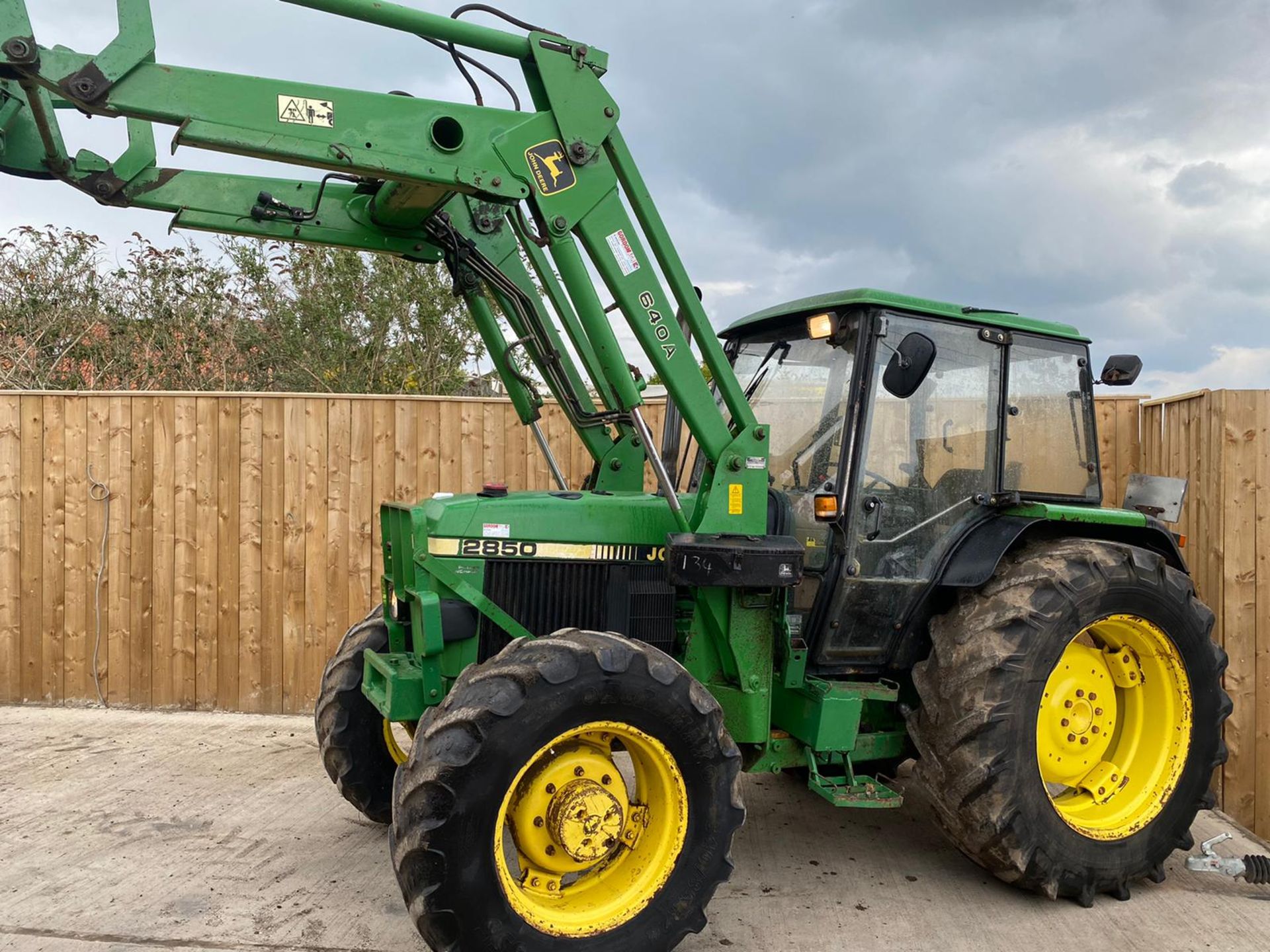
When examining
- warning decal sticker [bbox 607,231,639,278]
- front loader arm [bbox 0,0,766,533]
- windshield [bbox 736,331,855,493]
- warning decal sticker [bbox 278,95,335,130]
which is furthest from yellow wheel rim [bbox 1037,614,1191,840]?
warning decal sticker [bbox 278,95,335,130]

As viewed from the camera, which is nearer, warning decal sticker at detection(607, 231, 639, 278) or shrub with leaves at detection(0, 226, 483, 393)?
warning decal sticker at detection(607, 231, 639, 278)

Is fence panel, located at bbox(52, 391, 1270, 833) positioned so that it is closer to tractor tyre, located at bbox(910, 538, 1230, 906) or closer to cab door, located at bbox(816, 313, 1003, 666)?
cab door, located at bbox(816, 313, 1003, 666)

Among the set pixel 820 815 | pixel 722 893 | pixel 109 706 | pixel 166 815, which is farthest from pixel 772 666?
pixel 109 706

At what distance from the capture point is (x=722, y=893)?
3643mm

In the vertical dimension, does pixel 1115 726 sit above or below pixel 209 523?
below

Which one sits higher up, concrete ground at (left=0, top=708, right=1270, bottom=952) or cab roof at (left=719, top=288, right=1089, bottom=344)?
cab roof at (left=719, top=288, right=1089, bottom=344)

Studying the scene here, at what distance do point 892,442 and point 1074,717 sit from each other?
4.41 feet

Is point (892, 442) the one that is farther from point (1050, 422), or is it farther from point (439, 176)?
point (439, 176)

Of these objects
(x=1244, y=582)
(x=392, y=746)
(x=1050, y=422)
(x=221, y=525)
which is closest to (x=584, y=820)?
(x=392, y=746)

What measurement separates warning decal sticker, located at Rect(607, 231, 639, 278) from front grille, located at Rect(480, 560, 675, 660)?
109 centimetres

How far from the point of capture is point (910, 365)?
3484 mm

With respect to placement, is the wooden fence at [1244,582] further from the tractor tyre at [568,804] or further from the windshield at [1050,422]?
the tractor tyre at [568,804]

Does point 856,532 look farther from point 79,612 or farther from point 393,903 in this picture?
point 79,612

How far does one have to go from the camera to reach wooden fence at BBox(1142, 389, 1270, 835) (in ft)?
15.6
